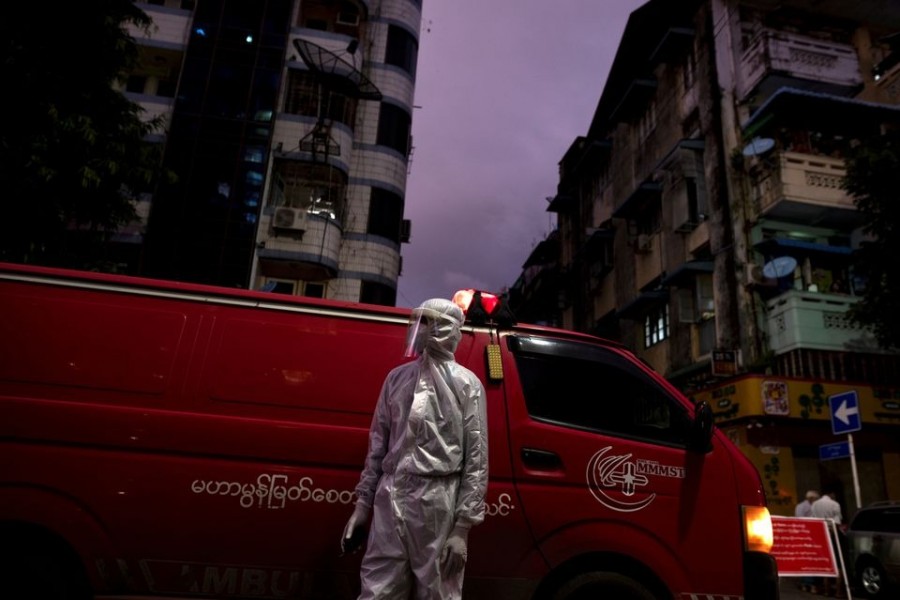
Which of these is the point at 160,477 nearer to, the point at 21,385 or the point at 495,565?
the point at 21,385

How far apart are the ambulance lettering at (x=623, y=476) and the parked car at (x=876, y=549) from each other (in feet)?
27.7

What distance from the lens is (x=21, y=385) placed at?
3.41 meters

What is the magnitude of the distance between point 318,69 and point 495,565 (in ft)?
59.3

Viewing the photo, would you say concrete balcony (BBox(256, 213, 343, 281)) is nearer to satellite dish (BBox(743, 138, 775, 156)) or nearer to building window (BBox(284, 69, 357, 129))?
building window (BBox(284, 69, 357, 129))

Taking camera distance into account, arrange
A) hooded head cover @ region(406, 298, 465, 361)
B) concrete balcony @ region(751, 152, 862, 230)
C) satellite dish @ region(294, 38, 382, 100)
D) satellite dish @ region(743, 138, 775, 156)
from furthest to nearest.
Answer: satellite dish @ region(294, 38, 382, 100) → satellite dish @ region(743, 138, 775, 156) → concrete balcony @ region(751, 152, 862, 230) → hooded head cover @ region(406, 298, 465, 361)

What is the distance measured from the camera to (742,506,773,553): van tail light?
3594 mm

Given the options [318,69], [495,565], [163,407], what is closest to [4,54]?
[163,407]

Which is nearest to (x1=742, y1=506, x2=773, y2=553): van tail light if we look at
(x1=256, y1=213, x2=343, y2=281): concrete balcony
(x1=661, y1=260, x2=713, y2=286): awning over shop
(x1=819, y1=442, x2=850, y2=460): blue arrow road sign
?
(x1=819, y1=442, x2=850, y2=460): blue arrow road sign

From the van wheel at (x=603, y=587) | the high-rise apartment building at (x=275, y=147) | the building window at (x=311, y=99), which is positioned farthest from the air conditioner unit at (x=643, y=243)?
the van wheel at (x=603, y=587)

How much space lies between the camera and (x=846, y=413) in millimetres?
9227

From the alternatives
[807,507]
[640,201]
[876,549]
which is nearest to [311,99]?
[640,201]

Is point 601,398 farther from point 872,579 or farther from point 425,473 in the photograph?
point 872,579

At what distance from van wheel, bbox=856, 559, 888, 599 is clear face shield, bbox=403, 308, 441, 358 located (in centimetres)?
1025

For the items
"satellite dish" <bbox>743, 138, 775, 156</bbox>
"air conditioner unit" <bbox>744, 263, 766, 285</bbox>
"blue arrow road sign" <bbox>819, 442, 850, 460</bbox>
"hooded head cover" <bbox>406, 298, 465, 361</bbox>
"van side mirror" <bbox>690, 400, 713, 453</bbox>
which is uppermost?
"satellite dish" <bbox>743, 138, 775, 156</bbox>
